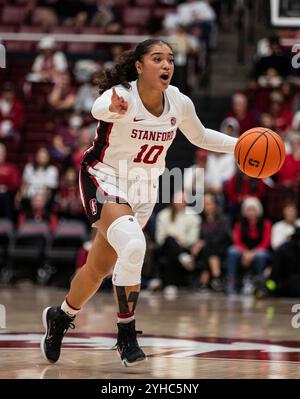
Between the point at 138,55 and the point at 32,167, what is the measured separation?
8990 mm

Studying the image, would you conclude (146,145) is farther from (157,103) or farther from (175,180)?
(175,180)

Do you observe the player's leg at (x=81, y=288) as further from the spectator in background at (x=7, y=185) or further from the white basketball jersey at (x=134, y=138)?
the spectator in background at (x=7, y=185)

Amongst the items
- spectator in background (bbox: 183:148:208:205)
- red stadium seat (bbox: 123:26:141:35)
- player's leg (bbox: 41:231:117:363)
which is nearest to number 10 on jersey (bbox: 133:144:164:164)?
player's leg (bbox: 41:231:117:363)

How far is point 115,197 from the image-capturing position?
20.6 ft

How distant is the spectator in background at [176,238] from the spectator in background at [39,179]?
201 cm

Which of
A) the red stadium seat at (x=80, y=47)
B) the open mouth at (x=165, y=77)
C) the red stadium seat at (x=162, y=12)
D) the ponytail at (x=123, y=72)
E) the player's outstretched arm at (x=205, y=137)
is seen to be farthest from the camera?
the red stadium seat at (x=162, y=12)

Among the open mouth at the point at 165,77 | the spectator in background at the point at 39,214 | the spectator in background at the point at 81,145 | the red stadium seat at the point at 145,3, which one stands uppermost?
the red stadium seat at the point at 145,3

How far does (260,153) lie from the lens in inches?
256

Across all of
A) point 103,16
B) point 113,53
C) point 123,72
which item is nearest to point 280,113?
point 113,53

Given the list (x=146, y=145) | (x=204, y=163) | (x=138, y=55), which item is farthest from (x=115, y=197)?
Result: (x=204, y=163)

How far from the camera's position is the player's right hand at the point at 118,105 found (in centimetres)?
602

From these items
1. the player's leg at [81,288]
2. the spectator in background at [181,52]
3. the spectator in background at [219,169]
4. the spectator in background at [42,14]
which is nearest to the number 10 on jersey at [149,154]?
the player's leg at [81,288]

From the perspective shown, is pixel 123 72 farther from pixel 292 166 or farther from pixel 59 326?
pixel 292 166

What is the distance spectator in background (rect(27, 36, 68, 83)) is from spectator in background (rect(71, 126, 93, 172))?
7.97 feet
